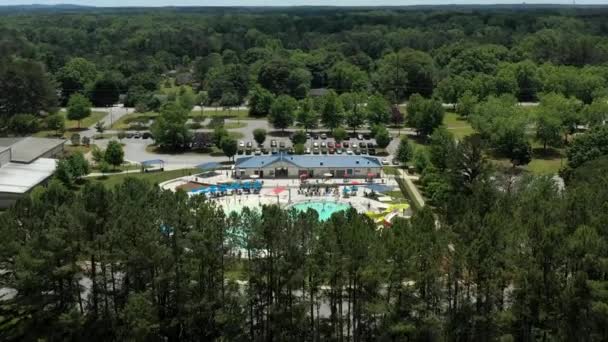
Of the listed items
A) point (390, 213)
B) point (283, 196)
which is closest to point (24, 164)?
point (283, 196)

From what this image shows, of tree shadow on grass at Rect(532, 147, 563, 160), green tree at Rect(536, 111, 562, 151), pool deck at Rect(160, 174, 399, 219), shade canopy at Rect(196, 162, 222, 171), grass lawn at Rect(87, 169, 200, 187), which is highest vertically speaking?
green tree at Rect(536, 111, 562, 151)

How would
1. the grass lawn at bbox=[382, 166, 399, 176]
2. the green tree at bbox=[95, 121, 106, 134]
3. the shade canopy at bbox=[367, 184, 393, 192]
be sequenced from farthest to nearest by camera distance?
the green tree at bbox=[95, 121, 106, 134] → the grass lawn at bbox=[382, 166, 399, 176] → the shade canopy at bbox=[367, 184, 393, 192]

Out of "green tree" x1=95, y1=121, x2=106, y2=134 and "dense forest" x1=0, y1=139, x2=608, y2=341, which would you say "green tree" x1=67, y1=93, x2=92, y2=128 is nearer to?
"green tree" x1=95, y1=121, x2=106, y2=134

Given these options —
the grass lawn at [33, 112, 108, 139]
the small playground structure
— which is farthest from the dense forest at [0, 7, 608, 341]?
the grass lawn at [33, 112, 108, 139]

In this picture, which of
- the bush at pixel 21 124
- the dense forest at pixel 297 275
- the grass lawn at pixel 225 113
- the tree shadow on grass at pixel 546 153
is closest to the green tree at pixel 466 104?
the tree shadow on grass at pixel 546 153

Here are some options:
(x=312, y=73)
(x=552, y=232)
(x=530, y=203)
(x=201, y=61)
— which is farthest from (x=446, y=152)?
(x=201, y=61)

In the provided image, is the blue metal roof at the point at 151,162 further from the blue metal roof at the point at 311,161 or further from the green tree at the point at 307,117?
the green tree at the point at 307,117
